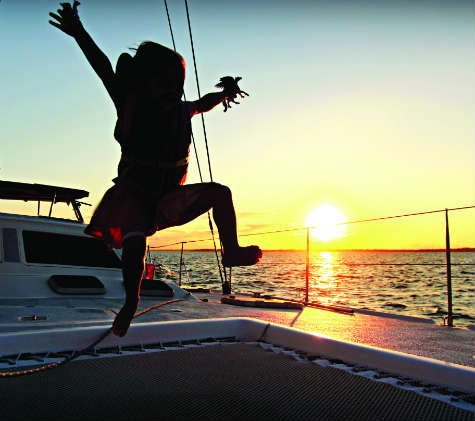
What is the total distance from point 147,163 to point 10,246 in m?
4.39

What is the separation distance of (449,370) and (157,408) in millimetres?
1065

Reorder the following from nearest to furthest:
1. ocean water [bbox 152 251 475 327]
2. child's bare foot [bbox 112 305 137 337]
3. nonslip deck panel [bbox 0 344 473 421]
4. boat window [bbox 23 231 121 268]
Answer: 1. nonslip deck panel [bbox 0 344 473 421]
2. child's bare foot [bbox 112 305 137 337]
3. boat window [bbox 23 231 121 268]
4. ocean water [bbox 152 251 475 327]

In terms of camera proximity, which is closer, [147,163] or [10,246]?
[147,163]

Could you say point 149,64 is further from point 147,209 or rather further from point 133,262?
point 133,262

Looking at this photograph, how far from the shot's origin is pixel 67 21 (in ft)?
5.28

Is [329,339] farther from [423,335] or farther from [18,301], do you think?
[18,301]

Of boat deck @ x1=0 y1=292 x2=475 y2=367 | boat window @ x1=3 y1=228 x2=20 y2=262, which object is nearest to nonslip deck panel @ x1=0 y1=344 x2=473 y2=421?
boat deck @ x1=0 y1=292 x2=475 y2=367

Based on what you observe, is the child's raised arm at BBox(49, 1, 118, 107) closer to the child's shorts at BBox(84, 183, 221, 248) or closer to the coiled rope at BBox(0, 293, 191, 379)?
the child's shorts at BBox(84, 183, 221, 248)

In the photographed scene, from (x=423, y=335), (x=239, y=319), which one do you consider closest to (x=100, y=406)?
(x=239, y=319)

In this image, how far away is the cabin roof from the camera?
5.89 m

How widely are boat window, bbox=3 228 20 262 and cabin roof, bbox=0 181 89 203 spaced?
2.85 feet

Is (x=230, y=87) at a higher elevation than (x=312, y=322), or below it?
higher

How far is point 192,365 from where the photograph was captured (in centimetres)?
186

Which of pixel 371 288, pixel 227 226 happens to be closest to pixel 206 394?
pixel 227 226
